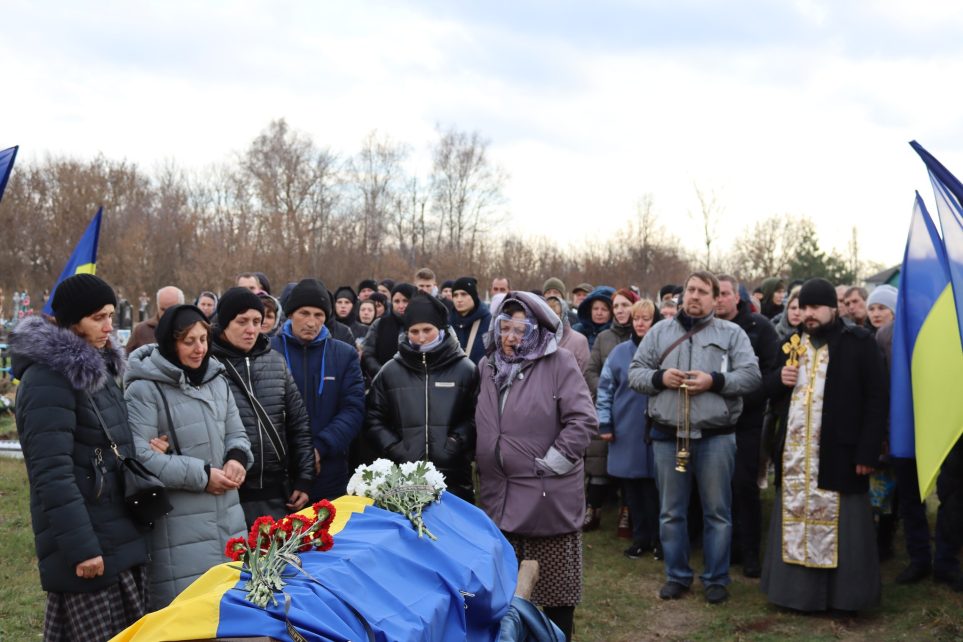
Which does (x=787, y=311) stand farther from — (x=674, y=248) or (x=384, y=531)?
(x=674, y=248)

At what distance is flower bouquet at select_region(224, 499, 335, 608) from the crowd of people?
4.44 feet

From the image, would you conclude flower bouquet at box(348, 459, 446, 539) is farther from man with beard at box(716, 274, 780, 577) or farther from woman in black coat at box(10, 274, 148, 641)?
man with beard at box(716, 274, 780, 577)

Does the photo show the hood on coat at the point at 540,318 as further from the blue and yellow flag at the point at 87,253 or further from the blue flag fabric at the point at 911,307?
the blue and yellow flag at the point at 87,253

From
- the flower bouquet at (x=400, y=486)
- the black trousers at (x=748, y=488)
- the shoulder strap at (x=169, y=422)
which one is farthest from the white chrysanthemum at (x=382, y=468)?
the black trousers at (x=748, y=488)

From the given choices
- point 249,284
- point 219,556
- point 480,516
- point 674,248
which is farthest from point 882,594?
point 674,248

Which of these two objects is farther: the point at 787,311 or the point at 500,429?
the point at 787,311

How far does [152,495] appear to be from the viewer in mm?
3924

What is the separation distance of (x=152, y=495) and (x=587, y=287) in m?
7.83

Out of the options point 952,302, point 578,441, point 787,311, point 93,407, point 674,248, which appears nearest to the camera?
point 93,407

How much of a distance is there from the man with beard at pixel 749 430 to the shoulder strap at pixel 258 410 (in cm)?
362

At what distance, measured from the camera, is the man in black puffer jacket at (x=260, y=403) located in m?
4.76

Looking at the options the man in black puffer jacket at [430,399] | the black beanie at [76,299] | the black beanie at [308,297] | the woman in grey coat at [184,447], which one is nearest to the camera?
the black beanie at [76,299]

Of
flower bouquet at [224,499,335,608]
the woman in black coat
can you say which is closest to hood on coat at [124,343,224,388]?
the woman in black coat

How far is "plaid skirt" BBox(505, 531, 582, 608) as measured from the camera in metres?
4.91
